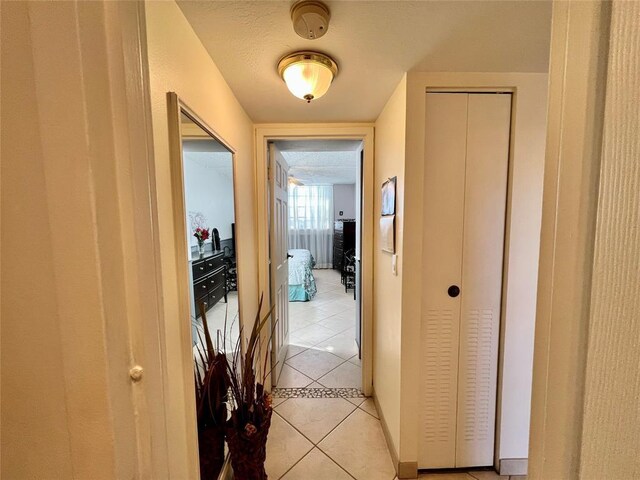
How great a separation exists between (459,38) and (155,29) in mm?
1148

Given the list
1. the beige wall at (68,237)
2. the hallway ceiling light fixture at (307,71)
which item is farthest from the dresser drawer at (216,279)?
the hallway ceiling light fixture at (307,71)

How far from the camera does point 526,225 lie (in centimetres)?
139

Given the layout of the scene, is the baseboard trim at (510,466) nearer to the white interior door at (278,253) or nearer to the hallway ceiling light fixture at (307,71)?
the white interior door at (278,253)

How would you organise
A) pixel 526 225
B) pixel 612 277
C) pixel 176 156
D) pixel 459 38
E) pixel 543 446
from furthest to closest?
pixel 526 225, pixel 459 38, pixel 176 156, pixel 543 446, pixel 612 277

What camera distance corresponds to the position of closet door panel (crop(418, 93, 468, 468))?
1376mm

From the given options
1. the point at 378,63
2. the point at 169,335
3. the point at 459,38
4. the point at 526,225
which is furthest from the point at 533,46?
the point at 169,335

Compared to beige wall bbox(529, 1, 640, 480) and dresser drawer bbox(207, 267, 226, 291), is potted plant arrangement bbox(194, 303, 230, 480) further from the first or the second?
beige wall bbox(529, 1, 640, 480)

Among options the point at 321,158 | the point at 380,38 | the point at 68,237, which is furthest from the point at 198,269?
the point at 321,158

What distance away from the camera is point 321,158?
13.3ft

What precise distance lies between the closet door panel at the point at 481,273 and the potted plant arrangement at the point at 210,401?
4.24 feet

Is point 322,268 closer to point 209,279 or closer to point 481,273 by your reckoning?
point 481,273

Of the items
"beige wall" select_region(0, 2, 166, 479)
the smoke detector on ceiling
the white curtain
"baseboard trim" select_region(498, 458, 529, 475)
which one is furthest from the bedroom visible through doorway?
"beige wall" select_region(0, 2, 166, 479)

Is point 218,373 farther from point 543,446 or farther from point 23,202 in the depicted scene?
point 543,446

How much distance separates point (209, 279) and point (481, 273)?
144 cm
